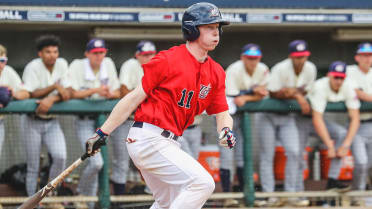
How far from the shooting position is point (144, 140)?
4.52 meters

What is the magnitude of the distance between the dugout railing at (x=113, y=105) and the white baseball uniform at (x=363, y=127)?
106mm

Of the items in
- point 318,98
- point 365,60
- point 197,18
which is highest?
point 197,18

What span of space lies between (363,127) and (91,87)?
2.72m

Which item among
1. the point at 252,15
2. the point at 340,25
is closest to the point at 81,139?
the point at 252,15

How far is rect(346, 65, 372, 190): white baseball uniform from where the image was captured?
7.18m

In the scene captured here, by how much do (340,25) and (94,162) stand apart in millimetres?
4100

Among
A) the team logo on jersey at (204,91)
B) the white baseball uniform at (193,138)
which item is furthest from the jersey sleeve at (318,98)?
the team logo on jersey at (204,91)

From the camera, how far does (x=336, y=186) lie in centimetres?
712

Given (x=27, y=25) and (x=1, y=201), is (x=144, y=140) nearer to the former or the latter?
(x=1, y=201)

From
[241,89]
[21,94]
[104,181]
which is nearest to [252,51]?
[241,89]

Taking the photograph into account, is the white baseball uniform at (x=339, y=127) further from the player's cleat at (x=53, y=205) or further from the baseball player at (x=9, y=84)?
the baseball player at (x=9, y=84)

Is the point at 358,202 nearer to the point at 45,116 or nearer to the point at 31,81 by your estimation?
the point at 45,116

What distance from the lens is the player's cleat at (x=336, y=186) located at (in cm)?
710

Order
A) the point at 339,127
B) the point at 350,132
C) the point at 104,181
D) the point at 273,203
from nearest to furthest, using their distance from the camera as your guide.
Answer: the point at 104,181
the point at 273,203
the point at 350,132
the point at 339,127
